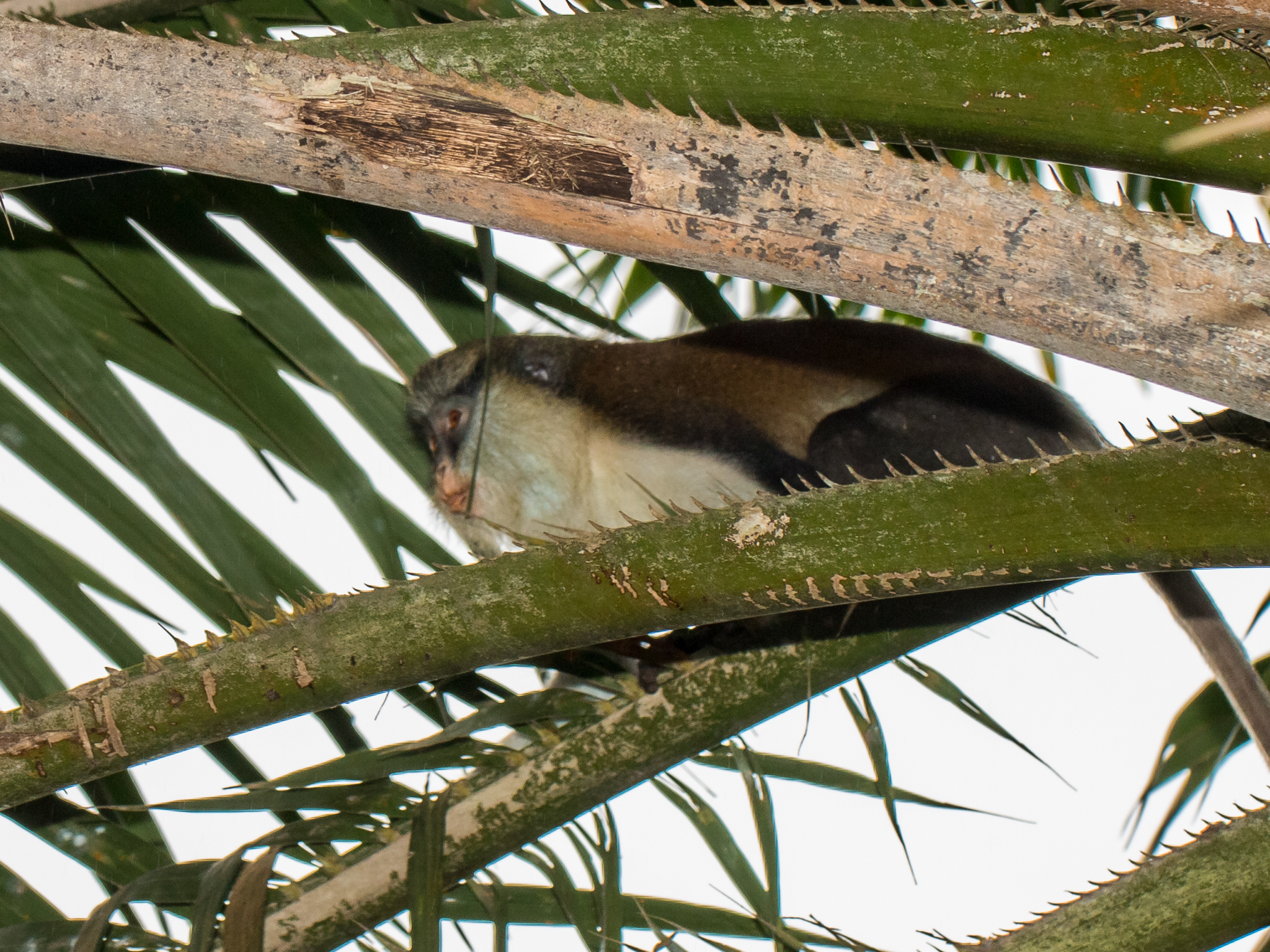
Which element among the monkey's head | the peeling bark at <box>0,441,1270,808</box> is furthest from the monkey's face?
the peeling bark at <box>0,441,1270,808</box>

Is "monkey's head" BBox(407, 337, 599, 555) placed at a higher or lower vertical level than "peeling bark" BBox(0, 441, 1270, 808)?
higher

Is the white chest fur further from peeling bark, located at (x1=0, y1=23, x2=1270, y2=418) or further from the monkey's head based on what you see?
peeling bark, located at (x1=0, y1=23, x2=1270, y2=418)

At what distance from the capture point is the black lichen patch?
702 mm

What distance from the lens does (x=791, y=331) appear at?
2463mm

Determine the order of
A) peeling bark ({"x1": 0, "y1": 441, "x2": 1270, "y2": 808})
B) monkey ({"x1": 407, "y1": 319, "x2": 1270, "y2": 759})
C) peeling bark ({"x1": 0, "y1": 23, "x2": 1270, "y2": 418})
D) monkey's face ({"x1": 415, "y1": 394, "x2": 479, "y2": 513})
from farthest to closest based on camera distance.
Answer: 1. monkey's face ({"x1": 415, "y1": 394, "x2": 479, "y2": 513})
2. monkey ({"x1": 407, "y1": 319, "x2": 1270, "y2": 759})
3. peeling bark ({"x1": 0, "y1": 441, "x2": 1270, "y2": 808})
4. peeling bark ({"x1": 0, "y1": 23, "x2": 1270, "y2": 418})

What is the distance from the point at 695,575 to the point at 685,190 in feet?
1.05

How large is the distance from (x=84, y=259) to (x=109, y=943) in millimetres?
Answer: 725

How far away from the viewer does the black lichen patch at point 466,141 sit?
702mm

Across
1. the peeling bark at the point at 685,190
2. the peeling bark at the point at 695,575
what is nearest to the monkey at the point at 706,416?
the peeling bark at the point at 695,575

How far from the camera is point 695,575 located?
0.89m

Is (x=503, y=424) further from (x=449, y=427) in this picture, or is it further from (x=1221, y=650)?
(x=1221, y=650)

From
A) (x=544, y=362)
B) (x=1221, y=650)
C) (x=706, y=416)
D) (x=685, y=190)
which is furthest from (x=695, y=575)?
(x=544, y=362)

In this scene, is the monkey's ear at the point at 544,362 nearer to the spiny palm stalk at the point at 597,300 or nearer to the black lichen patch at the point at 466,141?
the spiny palm stalk at the point at 597,300

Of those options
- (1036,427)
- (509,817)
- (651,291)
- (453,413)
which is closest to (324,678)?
(509,817)
